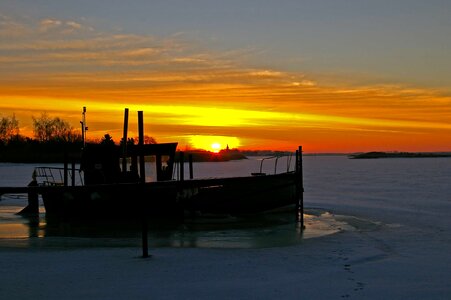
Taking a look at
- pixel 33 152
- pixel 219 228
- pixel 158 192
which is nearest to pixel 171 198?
pixel 158 192

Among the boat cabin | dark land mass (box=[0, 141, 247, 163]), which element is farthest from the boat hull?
dark land mass (box=[0, 141, 247, 163])

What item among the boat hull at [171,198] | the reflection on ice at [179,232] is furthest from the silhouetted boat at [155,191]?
the reflection on ice at [179,232]

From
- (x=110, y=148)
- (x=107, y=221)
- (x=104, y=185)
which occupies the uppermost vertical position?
(x=110, y=148)

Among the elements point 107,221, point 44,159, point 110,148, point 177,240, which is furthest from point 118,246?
point 44,159

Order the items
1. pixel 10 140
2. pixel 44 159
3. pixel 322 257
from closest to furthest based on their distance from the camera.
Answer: pixel 322 257
pixel 44 159
pixel 10 140

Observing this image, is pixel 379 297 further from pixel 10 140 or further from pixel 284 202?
pixel 10 140

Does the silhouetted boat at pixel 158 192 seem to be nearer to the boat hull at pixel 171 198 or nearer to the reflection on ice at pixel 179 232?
the boat hull at pixel 171 198

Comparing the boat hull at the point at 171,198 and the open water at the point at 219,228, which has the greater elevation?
the boat hull at the point at 171,198

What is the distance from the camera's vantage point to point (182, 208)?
2094 cm

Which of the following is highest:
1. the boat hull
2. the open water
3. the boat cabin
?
the boat cabin

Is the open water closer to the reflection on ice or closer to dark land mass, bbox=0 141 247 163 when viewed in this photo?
the reflection on ice

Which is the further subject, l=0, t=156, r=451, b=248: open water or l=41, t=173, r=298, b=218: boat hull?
l=41, t=173, r=298, b=218: boat hull

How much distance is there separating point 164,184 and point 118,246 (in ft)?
20.3

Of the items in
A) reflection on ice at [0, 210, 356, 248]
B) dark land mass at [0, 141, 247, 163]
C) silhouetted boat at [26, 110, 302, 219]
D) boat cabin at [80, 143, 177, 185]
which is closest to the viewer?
reflection on ice at [0, 210, 356, 248]
